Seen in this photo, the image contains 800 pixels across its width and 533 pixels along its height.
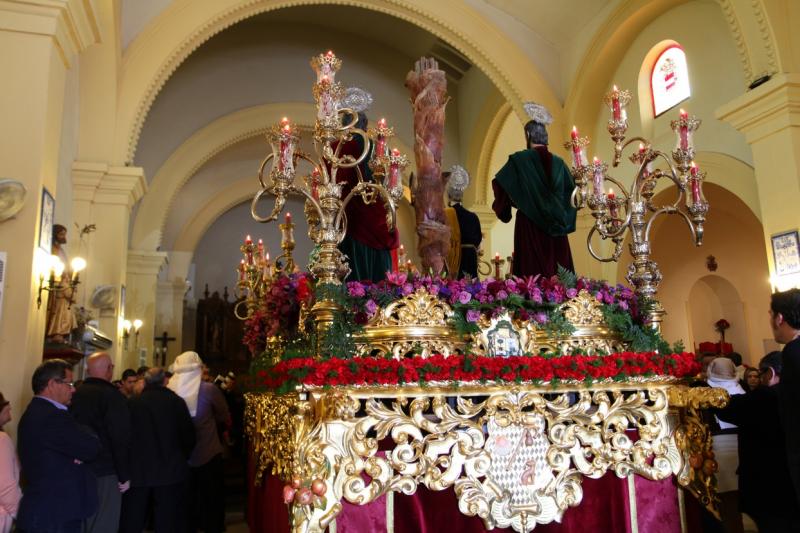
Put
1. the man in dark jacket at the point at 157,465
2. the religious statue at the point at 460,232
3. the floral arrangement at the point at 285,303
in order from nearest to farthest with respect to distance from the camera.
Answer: the man in dark jacket at the point at 157,465, the floral arrangement at the point at 285,303, the religious statue at the point at 460,232

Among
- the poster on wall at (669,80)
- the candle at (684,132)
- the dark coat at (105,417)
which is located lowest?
the dark coat at (105,417)

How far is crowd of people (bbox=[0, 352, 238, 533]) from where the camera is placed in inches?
144

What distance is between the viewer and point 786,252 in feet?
23.6

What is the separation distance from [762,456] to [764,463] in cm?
4

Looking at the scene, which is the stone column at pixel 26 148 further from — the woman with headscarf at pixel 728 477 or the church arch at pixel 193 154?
the church arch at pixel 193 154

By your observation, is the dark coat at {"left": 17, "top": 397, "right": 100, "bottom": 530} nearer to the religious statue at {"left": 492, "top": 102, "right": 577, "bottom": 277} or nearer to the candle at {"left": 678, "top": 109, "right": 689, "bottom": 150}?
the religious statue at {"left": 492, "top": 102, "right": 577, "bottom": 277}

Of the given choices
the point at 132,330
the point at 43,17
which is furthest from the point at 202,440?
the point at 132,330

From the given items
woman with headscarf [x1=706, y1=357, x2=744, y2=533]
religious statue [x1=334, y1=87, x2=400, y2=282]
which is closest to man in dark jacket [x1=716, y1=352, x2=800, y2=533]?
woman with headscarf [x1=706, y1=357, x2=744, y2=533]

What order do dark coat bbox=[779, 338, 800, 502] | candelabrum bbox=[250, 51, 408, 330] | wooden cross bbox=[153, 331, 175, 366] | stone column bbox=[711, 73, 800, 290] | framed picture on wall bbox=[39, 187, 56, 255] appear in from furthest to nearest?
wooden cross bbox=[153, 331, 175, 366], stone column bbox=[711, 73, 800, 290], framed picture on wall bbox=[39, 187, 56, 255], candelabrum bbox=[250, 51, 408, 330], dark coat bbox=[779, 338, 800, 502]

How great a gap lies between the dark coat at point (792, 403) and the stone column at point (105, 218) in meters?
8.18

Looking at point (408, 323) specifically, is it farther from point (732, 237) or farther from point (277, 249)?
point (277, 249)

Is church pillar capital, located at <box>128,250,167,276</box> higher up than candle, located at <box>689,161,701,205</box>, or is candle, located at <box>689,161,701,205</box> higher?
church pillar capital, located at <box>128,250,167,276</box>

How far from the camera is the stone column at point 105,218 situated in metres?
8.95

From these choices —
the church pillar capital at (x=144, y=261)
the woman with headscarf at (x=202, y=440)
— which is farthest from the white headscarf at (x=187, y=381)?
the church pillar capital at (x=144, y=261)
